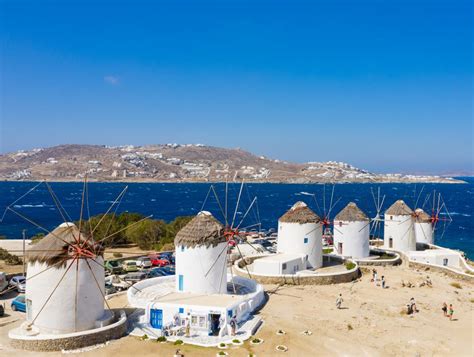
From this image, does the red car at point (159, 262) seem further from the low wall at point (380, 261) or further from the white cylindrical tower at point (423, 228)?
the white cylindrical tower at point (423, 228)

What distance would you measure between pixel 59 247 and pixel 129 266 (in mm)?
18182

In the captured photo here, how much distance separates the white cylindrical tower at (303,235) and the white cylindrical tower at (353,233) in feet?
17.4

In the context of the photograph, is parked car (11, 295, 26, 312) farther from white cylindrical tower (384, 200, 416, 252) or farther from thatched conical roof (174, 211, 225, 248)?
white cylindrical tower (384, 200, 416, 252)

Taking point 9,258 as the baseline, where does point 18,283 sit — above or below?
above

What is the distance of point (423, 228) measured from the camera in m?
51.2

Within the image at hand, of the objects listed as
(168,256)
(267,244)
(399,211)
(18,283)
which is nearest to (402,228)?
(399,211)

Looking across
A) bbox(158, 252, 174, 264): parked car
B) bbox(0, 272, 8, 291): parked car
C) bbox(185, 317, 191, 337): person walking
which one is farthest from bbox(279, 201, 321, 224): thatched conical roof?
bbox(0, 272, 8, 291): parked car

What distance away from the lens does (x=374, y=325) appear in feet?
84.4

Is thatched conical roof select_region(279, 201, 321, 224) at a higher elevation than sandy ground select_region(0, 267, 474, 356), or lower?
higher

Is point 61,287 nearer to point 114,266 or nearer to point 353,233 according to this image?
point 114,266

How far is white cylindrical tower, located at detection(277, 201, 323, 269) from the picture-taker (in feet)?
123

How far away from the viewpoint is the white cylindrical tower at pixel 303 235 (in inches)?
1480

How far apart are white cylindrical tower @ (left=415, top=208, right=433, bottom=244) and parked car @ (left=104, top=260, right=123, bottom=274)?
3118 centimetres

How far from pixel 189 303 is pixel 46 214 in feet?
346
